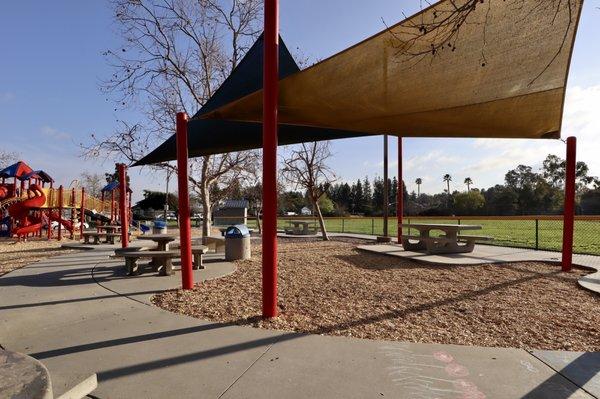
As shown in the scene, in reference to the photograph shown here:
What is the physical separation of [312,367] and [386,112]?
5098 mm

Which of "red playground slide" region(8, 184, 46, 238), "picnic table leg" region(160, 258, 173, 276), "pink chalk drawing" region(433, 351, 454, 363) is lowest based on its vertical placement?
"pink chalk drawing" region(433, 351, 454, 363)

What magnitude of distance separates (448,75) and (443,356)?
4.15m

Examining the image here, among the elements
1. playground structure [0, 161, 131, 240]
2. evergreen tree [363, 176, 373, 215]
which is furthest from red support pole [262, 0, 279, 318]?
evergreen tree [363, 176, 373, 215]

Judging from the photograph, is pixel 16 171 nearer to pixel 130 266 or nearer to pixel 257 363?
pixel 130 266

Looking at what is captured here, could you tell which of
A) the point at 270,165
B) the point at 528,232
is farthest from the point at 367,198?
the point at 270,165

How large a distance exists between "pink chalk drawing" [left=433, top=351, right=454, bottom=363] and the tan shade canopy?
10.3ft

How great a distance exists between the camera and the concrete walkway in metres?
2.97

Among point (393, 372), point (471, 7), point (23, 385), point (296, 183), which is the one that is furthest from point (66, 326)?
point (296, 183)

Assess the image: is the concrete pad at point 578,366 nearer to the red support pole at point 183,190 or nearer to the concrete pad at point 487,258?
the red support pole at point 183,190

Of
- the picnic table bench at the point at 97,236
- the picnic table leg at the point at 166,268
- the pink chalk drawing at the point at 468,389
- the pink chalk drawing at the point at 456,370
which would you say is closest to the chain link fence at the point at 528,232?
the pink chalk drawing at the point at 456,370

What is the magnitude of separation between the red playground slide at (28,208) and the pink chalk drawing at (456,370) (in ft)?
69.7

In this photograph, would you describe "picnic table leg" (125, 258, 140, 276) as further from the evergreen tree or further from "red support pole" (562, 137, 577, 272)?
the evergreen tree

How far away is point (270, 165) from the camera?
4.93 meters

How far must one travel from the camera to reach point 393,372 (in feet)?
10.7
